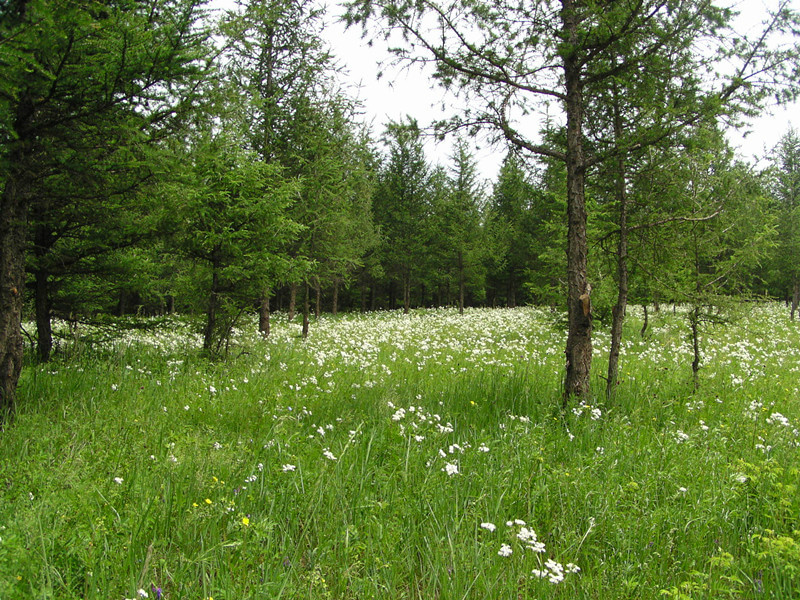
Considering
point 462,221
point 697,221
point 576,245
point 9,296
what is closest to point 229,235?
point 9,296

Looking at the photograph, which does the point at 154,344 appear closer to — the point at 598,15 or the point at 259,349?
the point at 259,349

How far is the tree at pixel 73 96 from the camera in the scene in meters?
4.77

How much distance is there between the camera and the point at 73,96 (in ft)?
16.7

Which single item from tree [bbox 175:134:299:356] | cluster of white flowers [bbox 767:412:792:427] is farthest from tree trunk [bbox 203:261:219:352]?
cluster of white flowers [bbox 767:412:792:427]

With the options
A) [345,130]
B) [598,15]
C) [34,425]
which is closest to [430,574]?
[34,425]

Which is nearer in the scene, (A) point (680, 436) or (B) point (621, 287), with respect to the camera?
(A) point (680, 436)

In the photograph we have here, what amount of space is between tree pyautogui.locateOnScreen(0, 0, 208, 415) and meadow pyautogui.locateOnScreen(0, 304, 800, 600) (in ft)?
4.92

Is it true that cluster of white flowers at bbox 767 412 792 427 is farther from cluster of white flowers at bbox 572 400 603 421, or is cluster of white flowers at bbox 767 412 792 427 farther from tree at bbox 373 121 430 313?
tree at bbox 373 121 430 313

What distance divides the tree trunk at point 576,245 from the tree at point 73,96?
4655 millimetres

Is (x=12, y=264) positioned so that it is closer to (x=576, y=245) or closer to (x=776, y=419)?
(x=576, y=245)

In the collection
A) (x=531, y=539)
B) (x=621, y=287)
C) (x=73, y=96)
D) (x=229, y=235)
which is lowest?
(x=531, y=539)

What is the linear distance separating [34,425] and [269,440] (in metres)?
2.43

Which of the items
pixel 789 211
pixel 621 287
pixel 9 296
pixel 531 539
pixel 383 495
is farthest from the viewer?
→ pixel 789 211

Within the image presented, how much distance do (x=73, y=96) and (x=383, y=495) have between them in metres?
5.38
